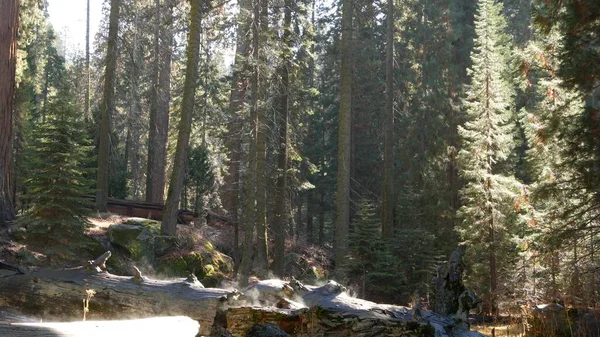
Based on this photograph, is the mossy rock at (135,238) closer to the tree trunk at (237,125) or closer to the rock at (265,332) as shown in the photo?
the tree trunk at (237,125)

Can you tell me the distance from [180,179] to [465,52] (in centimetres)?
1802

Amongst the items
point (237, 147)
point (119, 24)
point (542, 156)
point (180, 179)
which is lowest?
point (180, 179)

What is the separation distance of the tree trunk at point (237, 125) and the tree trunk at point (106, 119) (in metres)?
4.50

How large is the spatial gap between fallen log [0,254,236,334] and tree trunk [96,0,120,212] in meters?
10.9

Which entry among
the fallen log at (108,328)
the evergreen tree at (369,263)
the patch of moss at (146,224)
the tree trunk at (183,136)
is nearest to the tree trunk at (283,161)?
the evergreen tree at (369,263)

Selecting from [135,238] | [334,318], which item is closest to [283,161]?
→ [135,238]

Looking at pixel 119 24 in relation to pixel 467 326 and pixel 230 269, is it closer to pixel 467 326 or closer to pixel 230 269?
pixel 230 269

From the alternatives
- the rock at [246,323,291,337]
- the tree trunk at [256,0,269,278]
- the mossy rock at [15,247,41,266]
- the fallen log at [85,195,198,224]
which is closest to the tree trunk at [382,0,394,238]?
the tree trunk at [256,0,269,278]

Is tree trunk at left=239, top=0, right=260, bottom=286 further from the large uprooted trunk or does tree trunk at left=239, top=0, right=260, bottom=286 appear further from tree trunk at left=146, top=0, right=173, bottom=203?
the large uprooted trunk

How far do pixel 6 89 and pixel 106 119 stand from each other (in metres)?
5.80

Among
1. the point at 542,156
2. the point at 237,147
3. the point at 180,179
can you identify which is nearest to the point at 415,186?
the point at 237,147

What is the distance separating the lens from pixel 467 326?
254 inches

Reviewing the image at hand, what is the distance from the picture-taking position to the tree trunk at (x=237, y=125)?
1705 cm

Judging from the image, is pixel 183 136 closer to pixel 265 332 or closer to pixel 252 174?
pixel 252 174
